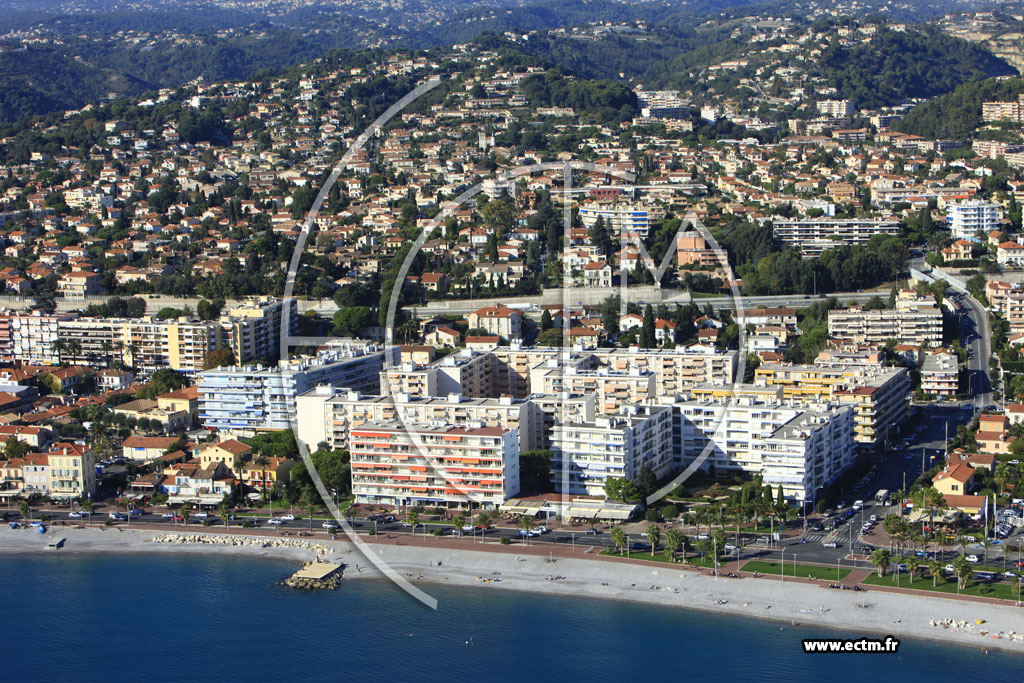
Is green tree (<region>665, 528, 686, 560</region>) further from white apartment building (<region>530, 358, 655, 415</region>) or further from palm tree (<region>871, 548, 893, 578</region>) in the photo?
white apartment building (<region>530, 358, 655, 415</region>)

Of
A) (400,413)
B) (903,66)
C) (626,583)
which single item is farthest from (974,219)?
(903,66)

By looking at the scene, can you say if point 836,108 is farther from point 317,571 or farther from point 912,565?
point 317,571

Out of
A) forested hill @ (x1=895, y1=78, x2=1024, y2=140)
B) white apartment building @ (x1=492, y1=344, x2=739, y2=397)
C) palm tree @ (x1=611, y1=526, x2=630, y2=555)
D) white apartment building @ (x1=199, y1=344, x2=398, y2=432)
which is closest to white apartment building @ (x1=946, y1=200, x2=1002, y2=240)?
white apartment building @ (x1=492, y1=344, x2=739, y2=397)

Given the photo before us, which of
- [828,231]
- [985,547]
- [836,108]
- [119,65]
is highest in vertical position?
[119,65]

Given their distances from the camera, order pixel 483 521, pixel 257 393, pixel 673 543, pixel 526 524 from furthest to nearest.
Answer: pixel 257 393 < pixel 483 521 < pixel 526 524 < pixel 673 543

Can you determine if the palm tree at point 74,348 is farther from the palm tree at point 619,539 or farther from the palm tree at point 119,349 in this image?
the palm tree at point 619,539

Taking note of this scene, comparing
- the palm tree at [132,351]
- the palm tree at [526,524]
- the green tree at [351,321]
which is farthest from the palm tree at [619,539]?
the palm tree at [132,351]

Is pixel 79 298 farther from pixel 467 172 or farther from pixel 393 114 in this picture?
pixel 393 114

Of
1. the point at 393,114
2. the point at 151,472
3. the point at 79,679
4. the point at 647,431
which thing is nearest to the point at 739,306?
the point at 647,431

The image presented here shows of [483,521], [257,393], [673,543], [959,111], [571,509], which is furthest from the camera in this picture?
[959,111]
